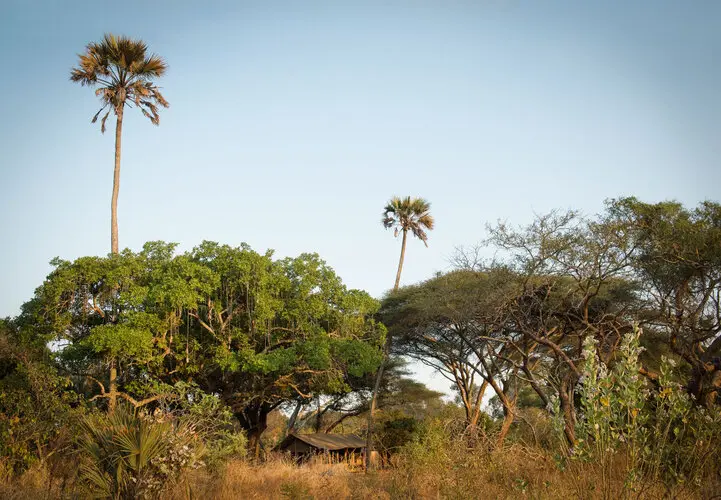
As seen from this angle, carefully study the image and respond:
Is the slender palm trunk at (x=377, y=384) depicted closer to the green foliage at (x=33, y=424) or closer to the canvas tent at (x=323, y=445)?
the canvas tent at (x=323, y=445)

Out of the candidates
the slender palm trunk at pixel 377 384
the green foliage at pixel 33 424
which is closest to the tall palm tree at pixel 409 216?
the slender palm trunk at pixel 377 384

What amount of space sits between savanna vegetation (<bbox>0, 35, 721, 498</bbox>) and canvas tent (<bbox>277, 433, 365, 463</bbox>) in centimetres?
225

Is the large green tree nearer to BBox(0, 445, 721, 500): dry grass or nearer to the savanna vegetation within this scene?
the savanna vegetation

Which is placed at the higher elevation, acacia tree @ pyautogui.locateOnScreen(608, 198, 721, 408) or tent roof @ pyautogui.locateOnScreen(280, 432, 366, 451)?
acacia tree @ pyautogui.locateOnScreen(608, 198, 721, 408)

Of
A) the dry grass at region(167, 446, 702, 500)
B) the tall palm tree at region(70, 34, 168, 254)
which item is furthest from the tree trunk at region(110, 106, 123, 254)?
the dry grass at region(167, 446, 702, 500)

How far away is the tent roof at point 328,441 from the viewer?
30.7 m

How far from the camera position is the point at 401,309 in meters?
27.1

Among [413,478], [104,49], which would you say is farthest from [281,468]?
[104,49]

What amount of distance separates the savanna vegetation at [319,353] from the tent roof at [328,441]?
231cm

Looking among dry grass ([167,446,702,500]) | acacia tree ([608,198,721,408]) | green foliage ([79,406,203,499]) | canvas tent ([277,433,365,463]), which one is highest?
acacia tree ([608,198,721,408])

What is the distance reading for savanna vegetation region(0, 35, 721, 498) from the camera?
8.73 metres

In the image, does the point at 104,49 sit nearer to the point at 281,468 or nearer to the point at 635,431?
the point at 281,468

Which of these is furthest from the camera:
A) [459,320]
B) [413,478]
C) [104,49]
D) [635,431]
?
[104,49]

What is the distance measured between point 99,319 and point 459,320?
13.2 m
